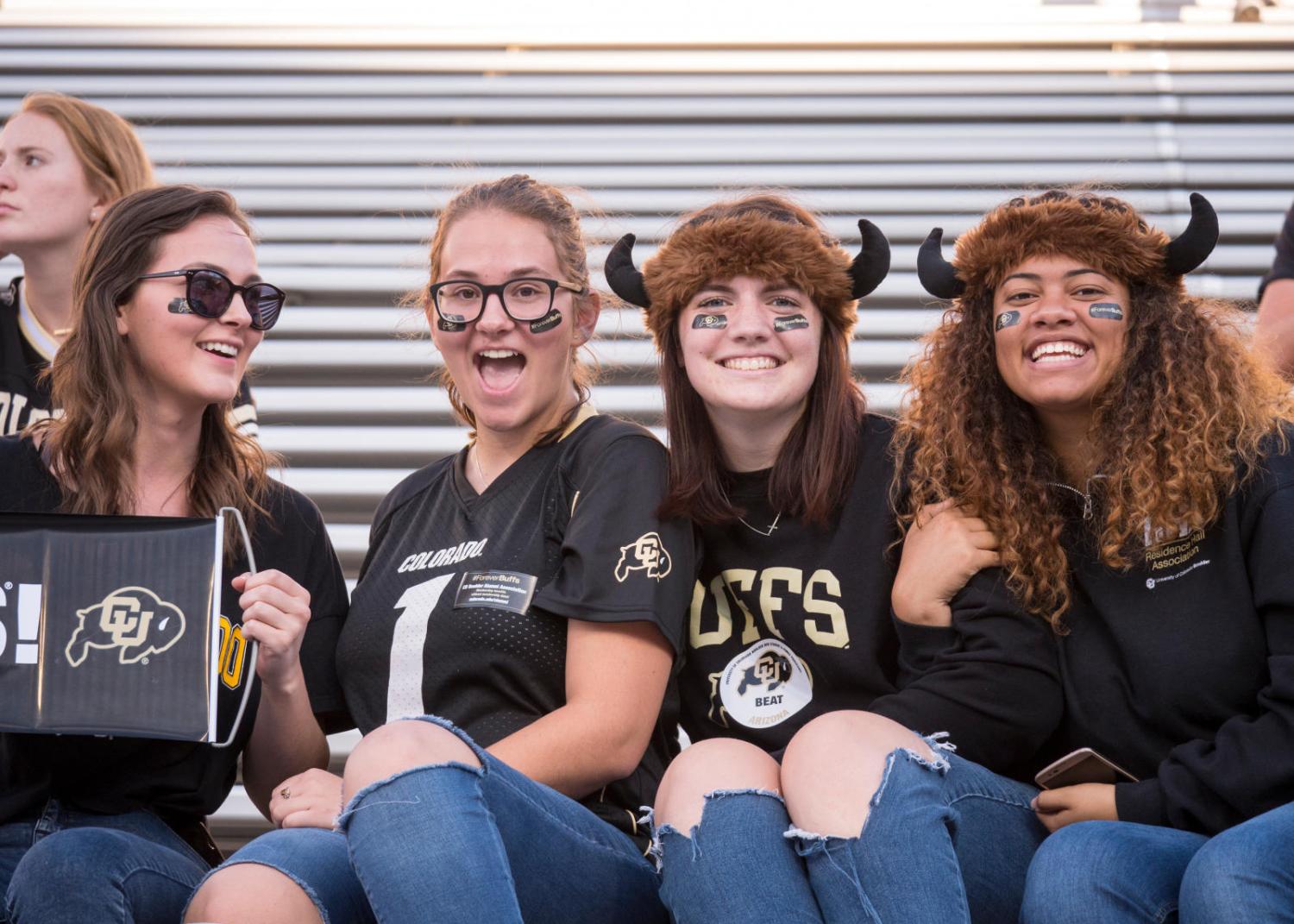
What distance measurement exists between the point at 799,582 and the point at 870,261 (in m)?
0.48

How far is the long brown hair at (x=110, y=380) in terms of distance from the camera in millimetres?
2104

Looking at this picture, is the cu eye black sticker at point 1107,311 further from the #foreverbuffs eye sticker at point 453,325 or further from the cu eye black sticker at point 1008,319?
the #foreverbuffs eye sticker at point 453,325

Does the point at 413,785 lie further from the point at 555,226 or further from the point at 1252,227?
the point at 1252,227

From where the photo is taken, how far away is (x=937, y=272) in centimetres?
207

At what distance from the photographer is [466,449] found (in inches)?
87.7

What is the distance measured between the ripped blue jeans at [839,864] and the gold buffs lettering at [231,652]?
0.65 m

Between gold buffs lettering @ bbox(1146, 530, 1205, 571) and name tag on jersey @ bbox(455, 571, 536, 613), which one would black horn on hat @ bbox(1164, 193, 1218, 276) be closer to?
gold buffs lettering @ bbox(1146, 530, 1205, 571)

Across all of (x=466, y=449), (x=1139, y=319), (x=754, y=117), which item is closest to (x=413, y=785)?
(x=466, y=449)

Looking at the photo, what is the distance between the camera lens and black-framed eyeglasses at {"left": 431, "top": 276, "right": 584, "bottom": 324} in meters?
2.12

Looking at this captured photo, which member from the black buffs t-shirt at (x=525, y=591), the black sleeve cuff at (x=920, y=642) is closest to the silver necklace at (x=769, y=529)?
the black buffs t-shirt at (x=525, y=591)

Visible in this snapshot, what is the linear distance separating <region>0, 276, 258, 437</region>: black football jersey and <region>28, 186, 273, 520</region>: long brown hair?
1.01 feet

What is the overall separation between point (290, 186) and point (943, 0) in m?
2.01

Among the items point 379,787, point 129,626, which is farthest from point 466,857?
point 129,626

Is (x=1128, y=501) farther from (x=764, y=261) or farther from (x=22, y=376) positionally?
(x=22, y=376)
